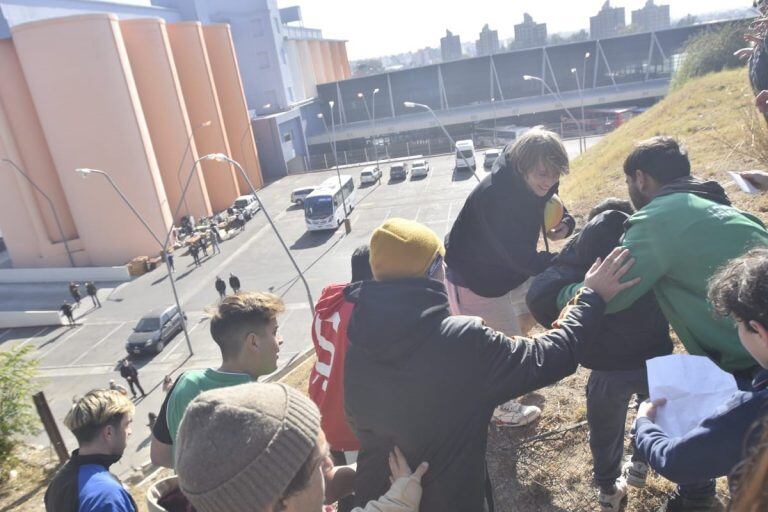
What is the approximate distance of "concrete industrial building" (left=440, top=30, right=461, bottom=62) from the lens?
12962 centimetres

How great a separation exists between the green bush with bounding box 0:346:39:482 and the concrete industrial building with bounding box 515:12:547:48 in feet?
370

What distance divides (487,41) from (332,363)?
13050 centimetres

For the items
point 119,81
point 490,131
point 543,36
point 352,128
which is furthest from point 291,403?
point 543,36

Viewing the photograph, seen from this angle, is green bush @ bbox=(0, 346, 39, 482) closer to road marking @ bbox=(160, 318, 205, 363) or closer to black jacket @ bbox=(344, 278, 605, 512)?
road marking @ bbox=(160, 318, 205, 363)

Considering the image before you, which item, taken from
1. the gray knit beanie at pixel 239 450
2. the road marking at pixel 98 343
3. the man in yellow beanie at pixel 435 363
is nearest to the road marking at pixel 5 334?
the road marking at pixel 98 343

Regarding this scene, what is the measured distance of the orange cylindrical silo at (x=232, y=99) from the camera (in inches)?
1596

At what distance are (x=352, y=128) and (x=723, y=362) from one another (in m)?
53.8

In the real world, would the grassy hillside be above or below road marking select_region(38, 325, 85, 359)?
above

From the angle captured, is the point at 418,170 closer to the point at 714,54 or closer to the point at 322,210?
the point at 322,210

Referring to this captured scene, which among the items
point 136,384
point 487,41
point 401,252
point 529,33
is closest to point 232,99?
point 136,384

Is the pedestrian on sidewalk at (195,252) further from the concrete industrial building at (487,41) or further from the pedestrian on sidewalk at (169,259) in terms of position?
the concrete industrial building at (487,41)

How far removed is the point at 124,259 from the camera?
29.5 m

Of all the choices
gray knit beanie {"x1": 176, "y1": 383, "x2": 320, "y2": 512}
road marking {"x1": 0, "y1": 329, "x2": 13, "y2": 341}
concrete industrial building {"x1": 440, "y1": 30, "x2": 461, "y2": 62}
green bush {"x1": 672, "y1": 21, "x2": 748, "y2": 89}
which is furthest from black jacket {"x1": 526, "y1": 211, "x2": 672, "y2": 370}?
concrete industrial building {"x1": 440, "y1": 30, "x2": 461, "y2": 62}

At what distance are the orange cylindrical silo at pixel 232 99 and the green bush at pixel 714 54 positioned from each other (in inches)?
1153
